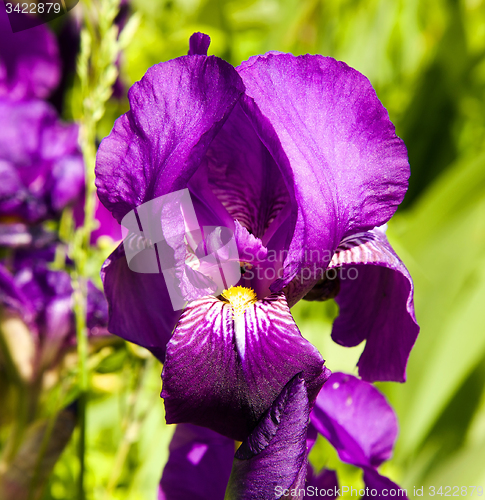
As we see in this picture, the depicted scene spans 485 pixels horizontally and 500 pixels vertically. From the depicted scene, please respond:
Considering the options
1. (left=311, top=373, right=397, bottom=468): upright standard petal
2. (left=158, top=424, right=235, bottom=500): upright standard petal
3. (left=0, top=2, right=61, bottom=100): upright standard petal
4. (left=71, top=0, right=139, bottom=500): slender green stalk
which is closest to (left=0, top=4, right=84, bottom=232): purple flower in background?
(left=0, top=2, right=61, bottom=100): upright standard petal

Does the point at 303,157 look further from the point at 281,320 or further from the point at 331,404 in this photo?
the point at 331,404

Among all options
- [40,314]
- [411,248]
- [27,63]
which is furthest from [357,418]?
[27,63]

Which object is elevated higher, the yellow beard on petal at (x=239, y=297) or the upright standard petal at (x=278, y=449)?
the yellow beard on petal at (x=239, y=297)

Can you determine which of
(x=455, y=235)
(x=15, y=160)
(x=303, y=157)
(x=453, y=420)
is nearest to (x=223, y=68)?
(x=303, y=157)

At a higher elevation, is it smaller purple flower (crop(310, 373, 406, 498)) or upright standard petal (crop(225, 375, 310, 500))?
upright standard petal (crop(225, 375, 310, 500))

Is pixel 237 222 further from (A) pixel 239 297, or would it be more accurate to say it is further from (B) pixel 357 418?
(B) pixel 357 418

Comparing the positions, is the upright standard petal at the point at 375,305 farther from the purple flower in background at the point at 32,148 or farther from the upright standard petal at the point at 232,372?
the purple flower in background at the point at 32,148

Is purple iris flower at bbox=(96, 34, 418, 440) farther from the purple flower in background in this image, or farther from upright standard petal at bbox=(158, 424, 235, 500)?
the purple flower in background

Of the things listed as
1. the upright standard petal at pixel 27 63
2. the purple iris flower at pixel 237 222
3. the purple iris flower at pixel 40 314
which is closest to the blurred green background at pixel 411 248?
the purple iris flower at pixel 40 314
